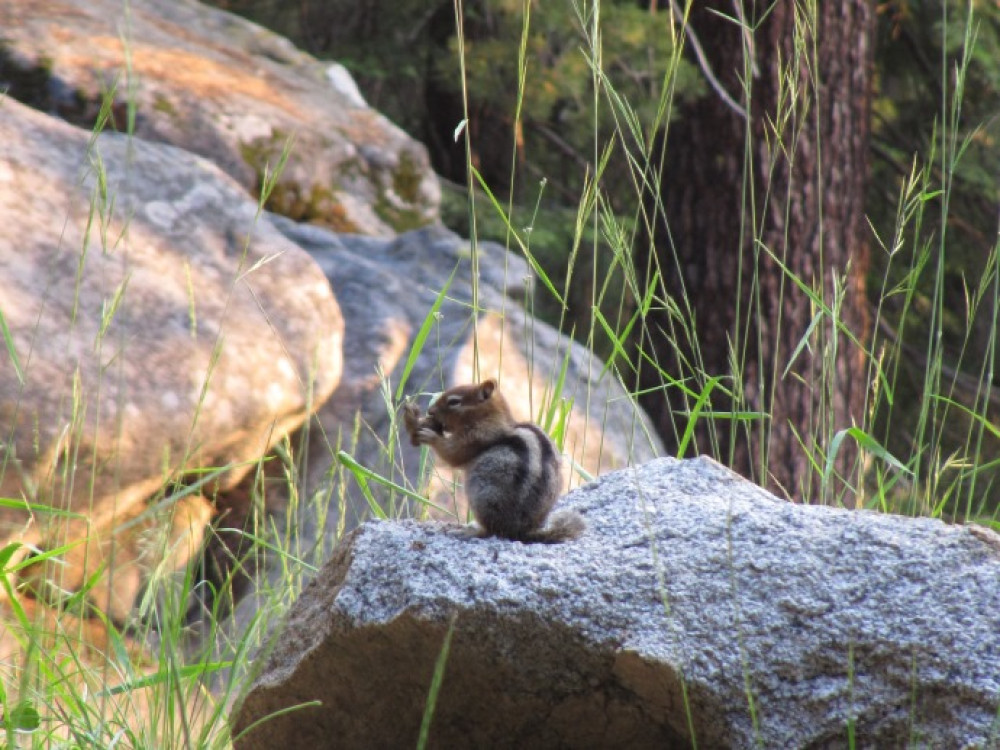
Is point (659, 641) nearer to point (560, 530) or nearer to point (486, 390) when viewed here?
point (560, 530)

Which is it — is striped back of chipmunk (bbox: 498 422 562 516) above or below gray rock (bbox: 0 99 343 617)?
above

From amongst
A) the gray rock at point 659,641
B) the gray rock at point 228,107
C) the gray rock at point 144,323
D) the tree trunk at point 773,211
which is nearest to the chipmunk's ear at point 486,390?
the gray rock at point 659,641

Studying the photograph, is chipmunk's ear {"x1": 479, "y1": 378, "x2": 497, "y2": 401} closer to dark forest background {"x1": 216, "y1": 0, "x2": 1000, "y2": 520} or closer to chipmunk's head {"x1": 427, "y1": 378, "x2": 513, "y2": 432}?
chipmunk's head {"x1": 427, "y1": 378, "x2": 513, "y2": 432}

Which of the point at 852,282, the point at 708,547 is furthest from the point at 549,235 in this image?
the point at 708,547

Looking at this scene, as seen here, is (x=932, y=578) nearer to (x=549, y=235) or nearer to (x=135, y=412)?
(x=135, y=412)

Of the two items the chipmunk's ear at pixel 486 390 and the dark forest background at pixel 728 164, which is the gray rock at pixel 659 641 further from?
the dark forest background at pixel 728 164

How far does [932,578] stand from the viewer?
1.90 meters

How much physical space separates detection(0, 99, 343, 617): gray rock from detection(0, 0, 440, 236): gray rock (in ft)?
1.50

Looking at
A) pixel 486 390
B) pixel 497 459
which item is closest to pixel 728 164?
pixel 486 390

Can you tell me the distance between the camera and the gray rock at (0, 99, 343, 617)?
3.64 m

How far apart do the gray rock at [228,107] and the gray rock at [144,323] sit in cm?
46

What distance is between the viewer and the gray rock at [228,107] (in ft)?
17.1

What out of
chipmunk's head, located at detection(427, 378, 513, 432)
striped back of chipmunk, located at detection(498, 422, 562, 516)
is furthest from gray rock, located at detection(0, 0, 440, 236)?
striped back of chipmunk, located at detection(498, 422, 562, 516)

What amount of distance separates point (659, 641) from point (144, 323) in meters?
2.68
